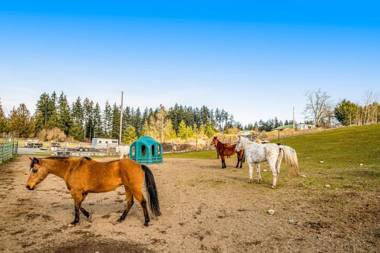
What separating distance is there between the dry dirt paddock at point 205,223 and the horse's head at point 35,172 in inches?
35.8

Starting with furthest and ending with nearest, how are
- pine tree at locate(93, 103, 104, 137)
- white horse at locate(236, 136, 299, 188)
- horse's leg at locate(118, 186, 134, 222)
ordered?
pine tree at locate(93, 103, 104, 137)
white horse at locate(236, 136, 299, 188)
horse's leg at locate(118, 186, 134, 222)

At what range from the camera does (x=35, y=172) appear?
18.8 ft

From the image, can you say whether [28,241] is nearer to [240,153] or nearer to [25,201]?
[25,201]

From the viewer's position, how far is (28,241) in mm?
4703

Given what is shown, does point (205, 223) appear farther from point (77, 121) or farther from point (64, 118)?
point (77, 121)

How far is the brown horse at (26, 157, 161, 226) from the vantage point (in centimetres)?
562

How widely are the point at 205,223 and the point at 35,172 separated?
158 inches

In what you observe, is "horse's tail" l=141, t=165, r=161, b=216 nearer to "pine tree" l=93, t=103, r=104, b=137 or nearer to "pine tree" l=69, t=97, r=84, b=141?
"pine tree" l=69, t=97, r=84, b=141

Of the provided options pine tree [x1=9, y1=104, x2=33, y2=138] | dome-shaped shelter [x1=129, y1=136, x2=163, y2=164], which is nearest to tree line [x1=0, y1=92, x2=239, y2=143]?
pine tree [x1=9, y1=104, x2=33, y2=138]

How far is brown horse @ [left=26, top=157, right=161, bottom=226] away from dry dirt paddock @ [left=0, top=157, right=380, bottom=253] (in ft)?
2.09

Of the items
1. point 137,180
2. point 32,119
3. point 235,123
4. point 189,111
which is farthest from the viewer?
point 235,123

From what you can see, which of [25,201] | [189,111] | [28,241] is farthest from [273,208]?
[189,111]

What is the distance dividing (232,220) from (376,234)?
2777 mm

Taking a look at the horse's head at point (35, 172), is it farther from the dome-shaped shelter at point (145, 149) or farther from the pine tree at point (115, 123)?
the pine tree at point (115, 123)
